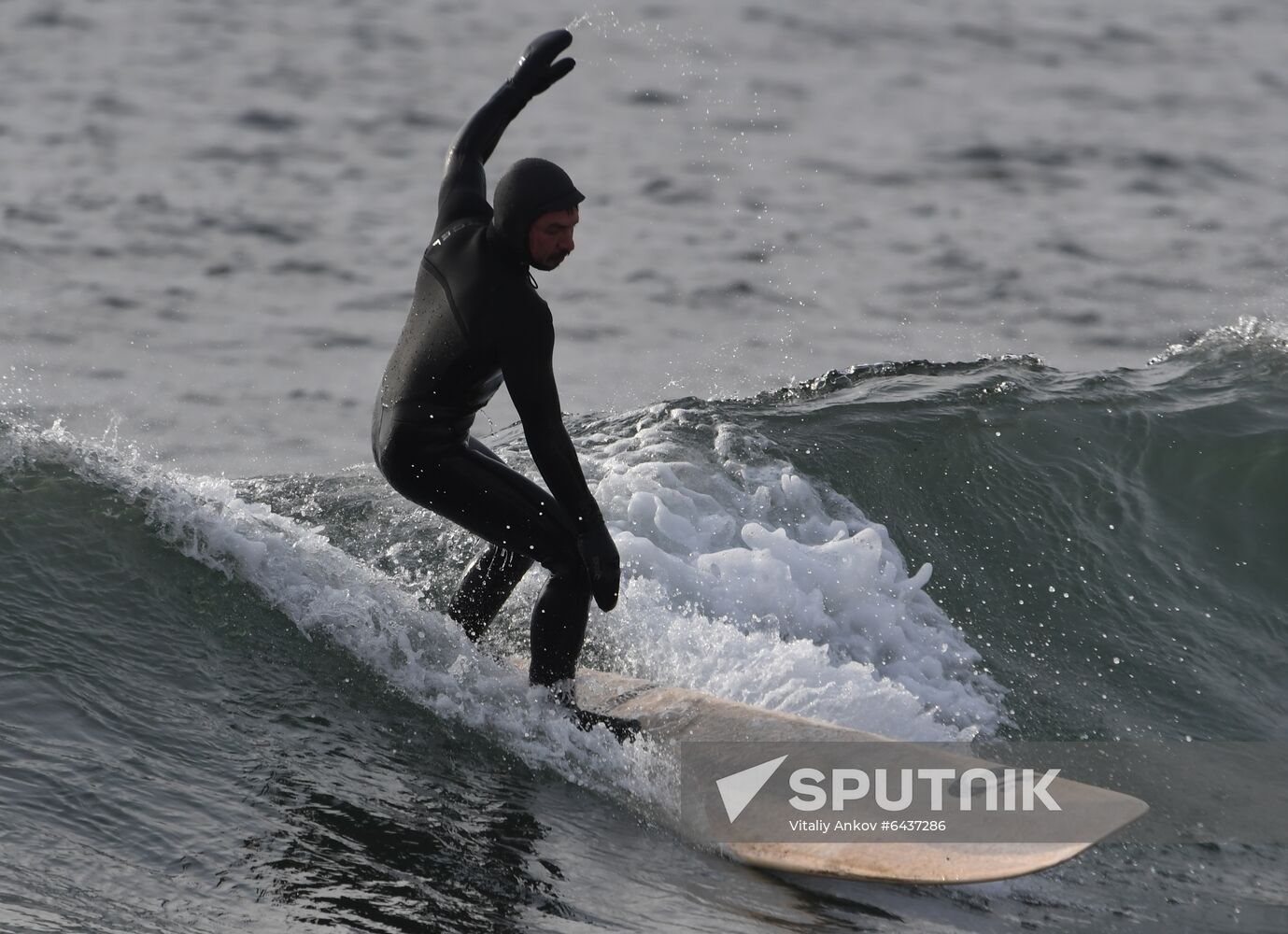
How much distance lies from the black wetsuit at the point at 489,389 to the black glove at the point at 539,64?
9 cm

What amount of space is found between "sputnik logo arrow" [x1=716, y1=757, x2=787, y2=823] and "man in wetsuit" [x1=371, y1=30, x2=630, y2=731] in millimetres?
573

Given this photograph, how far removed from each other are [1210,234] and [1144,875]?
34.1 ft

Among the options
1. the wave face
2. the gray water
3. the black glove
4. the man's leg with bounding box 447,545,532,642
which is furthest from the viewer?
the gray water

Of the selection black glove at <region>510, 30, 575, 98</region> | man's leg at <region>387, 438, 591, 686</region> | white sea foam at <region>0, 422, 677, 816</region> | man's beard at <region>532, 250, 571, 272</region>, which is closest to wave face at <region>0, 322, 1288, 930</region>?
white sea foam at <region>0, 422, 677, 816</region>

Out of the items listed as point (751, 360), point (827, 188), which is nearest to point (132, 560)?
point (751, 360)

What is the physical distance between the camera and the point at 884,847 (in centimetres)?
477

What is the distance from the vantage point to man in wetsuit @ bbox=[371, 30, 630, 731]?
4840 mm

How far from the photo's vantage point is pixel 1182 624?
22.9ft

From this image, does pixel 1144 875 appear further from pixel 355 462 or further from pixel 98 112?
pixel 98 112

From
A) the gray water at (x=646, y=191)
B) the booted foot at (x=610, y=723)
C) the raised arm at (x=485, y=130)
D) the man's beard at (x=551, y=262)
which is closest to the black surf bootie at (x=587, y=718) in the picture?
the booted foot at (x=610, y=723)

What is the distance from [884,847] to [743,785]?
541mm

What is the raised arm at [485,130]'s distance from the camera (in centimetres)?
536

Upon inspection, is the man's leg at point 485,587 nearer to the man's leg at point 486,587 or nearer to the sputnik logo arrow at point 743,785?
the man's leg at point 486,587

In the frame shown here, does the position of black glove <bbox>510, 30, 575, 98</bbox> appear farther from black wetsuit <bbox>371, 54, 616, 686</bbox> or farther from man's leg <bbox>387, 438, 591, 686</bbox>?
man's leg <bbox>387, 438, 591, 686</bbox>
